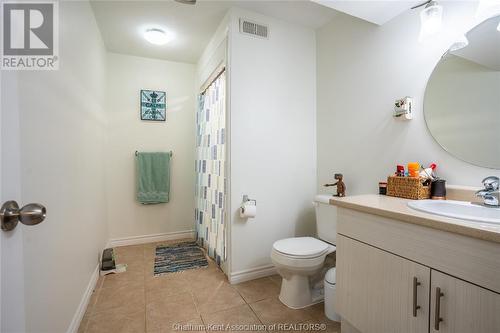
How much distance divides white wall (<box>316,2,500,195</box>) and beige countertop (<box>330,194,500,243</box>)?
391 millimetres

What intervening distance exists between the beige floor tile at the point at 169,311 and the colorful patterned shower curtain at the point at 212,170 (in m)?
0.51

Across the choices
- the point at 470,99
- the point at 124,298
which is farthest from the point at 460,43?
the point at 124,298

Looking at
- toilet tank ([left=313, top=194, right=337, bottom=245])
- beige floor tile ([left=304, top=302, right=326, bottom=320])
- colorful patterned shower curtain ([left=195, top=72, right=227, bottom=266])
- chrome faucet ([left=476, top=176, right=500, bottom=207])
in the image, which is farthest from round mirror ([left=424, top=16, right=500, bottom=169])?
colorful patterned shower curtain ([left=195, top=72, right=227, bottom=266])

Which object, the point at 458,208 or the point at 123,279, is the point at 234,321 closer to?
the point at 123,279

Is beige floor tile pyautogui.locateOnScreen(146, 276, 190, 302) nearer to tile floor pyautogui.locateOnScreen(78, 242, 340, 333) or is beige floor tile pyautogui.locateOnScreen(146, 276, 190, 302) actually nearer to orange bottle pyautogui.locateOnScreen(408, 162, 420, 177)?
tile floor pyautogui.locateOnScreen(78, 242, 340, 333)

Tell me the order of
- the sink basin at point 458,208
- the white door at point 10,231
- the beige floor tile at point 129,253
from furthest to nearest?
the beige floor tile at point 129,253 → the sink basin at point 458,208 → the white door at point 10,231

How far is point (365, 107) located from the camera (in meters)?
1.90

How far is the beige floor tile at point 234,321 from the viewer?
1524mm

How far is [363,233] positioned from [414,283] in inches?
11.7

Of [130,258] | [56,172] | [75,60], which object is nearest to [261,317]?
[56,172]

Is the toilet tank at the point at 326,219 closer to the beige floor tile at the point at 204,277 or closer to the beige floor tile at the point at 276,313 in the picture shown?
the beige floor tile at the point at 276,313

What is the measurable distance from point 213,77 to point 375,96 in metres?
1.53

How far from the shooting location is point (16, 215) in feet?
1.82

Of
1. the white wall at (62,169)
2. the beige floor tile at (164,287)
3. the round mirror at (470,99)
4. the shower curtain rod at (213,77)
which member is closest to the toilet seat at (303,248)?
the beige floor tile at (164,287)
